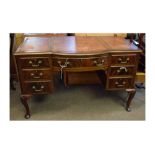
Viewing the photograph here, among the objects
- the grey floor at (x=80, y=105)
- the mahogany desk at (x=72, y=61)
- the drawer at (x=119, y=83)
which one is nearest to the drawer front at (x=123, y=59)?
the mahogany desk at (x=72, y=61)

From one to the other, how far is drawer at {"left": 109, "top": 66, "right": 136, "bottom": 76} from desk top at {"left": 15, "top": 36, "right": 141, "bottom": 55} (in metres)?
0.17

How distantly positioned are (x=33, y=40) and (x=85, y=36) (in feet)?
1.85

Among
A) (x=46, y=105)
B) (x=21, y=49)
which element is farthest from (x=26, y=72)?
(x=46, y=105)

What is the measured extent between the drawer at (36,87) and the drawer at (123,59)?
2.03ft

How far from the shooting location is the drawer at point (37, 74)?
66.9 inches

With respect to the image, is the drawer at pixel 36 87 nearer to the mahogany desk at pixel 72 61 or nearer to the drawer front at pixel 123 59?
the mahogany desk at pixel 72 61

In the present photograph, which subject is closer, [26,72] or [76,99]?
[26,72]

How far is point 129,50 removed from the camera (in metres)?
1.73

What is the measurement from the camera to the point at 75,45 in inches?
72.0

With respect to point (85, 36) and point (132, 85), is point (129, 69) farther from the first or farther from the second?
point (85, 36)

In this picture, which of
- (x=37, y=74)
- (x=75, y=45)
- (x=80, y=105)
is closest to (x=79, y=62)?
(x=75, y=45)

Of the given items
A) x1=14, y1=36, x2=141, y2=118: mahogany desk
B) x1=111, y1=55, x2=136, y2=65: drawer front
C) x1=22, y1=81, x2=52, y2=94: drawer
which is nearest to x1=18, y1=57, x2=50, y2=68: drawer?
x1=14, y1=36, x2=141, y2=118: mahogany desk

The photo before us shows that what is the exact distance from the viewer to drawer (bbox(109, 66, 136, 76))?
178cm

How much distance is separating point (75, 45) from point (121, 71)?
50 centimetres
